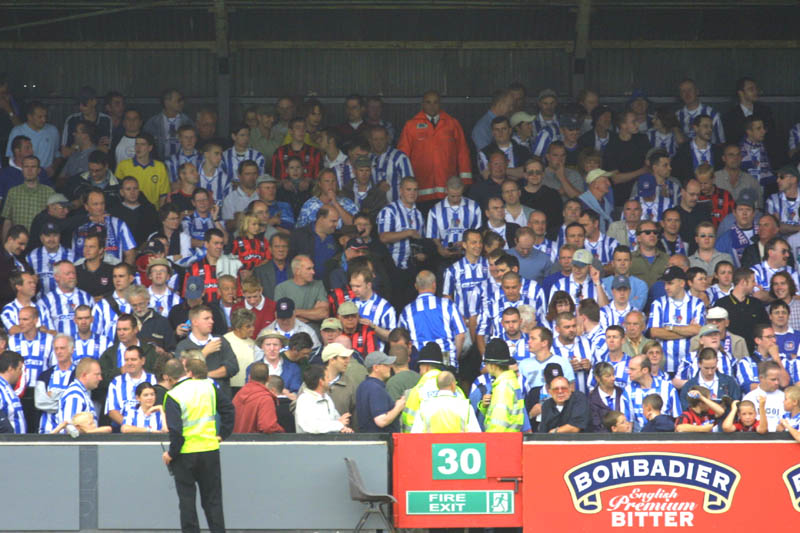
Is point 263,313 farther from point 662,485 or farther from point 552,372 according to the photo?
point 662,485

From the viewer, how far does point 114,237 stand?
49.5ft

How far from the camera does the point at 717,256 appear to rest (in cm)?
1488

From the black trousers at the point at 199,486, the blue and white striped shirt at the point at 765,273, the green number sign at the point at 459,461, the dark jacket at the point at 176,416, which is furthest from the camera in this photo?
the blue and white striped shirt at the point at 765,273

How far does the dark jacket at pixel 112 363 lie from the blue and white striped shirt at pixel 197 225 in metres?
2.73

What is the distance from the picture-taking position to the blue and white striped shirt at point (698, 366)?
1283cm

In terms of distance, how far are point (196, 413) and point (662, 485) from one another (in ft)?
13.4

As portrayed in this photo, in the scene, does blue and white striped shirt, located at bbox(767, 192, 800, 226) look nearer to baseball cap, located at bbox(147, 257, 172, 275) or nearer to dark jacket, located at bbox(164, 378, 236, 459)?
baseball cap, located at bbox(147, 257, 172, 275)

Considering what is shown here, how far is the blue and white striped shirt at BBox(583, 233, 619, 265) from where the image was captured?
49.3ft

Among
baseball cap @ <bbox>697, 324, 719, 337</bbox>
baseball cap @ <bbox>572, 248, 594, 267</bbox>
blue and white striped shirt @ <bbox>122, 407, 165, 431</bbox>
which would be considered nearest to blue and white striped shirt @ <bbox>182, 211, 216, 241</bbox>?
blue and white striped shirt @ <bbox>122, 407, 165, 431</bbox>

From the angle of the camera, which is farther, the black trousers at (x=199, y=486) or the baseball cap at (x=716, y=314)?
the baseball cap at (x=716, y=314)

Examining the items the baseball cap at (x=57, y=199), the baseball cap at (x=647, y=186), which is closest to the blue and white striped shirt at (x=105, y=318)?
the baseball cap at (x=57, y=199)

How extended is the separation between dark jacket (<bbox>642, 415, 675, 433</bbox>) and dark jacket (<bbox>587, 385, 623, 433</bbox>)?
37cm

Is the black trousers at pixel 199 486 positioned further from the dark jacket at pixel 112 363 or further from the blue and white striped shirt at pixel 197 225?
the blue and white striped shirt at pixel 197 225

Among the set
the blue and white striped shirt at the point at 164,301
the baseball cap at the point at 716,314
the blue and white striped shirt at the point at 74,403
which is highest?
the blue and white striped shirt at the point at 164,301
